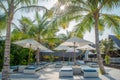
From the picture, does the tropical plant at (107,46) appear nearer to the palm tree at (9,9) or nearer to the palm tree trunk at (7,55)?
the palm tree at (9,9)

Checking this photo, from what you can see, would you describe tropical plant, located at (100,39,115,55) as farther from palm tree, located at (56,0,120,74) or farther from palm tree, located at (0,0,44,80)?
palm tree, located at (0,0,44,80)

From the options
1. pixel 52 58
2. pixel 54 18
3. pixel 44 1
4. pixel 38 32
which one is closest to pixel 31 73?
pixel 54 18

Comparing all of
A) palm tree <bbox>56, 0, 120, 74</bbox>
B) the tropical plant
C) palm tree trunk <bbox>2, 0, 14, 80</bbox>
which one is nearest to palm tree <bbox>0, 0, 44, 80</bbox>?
palm tree trunk <bbox>2, 0, 14, 80</bbox>

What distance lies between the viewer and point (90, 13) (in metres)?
16.3

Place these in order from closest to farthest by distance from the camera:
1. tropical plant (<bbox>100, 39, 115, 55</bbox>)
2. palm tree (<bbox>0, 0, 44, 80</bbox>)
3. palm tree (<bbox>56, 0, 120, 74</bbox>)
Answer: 1. palm tree (<bbox>0, 0, 44, 80</bbox>)
2. palm tree (<bbox>56, 0, 120, 74</bbox>)
3. tropical plant (<bbox>100, 39, 115, 55</bbox>)

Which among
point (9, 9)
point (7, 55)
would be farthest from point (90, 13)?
point (7, 55)

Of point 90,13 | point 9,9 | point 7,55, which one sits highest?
point 90,13

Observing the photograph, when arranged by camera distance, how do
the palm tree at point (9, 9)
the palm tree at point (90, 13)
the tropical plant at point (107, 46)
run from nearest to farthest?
1. the palm tree at point (9, 9)
2. the palm tree at point (90, 13)
3. the tropical plant at point (107, 46)

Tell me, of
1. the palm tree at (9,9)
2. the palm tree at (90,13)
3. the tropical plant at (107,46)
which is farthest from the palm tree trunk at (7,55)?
the tropical plant at (107,46)

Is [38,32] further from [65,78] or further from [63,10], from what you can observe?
[65,78]

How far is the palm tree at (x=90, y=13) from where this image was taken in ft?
51.0

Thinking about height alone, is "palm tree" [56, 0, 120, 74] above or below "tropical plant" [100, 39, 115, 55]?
above

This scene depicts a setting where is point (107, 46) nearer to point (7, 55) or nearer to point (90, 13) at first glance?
point (90, 13)

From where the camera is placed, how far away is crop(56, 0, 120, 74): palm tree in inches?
612
